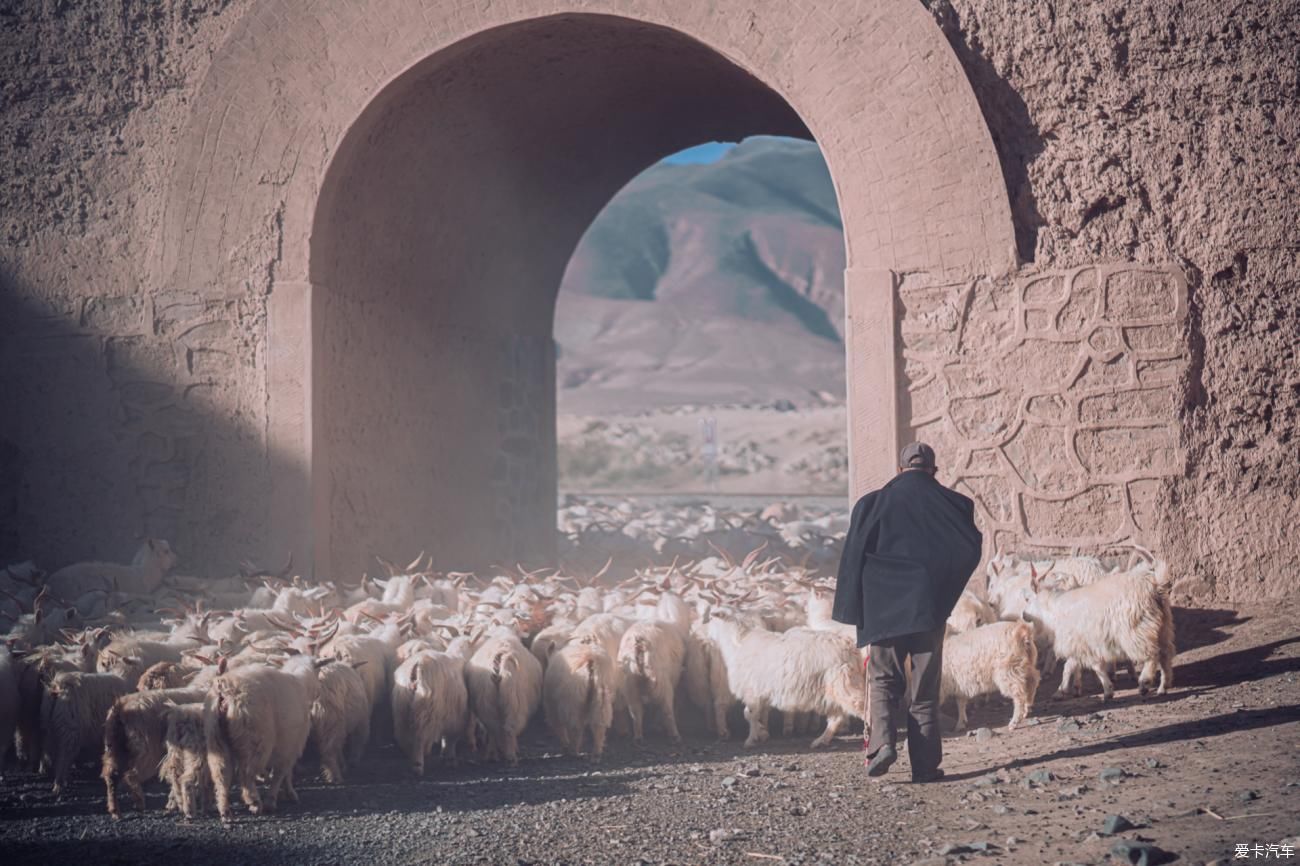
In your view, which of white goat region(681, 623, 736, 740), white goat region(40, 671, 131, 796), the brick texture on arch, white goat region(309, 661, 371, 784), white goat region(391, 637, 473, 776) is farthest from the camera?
the brick texture on arch

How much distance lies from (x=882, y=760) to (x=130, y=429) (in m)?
6.61

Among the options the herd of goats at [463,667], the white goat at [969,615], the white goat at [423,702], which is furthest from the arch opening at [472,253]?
the white goat at [969,615]

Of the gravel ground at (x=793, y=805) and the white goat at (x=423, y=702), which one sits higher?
the white goat at (x=423, y=702)

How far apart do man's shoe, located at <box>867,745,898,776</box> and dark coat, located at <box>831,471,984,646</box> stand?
509 millimetres

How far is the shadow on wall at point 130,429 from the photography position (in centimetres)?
966

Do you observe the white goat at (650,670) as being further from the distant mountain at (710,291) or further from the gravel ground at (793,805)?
the distant mountain at (710,291)

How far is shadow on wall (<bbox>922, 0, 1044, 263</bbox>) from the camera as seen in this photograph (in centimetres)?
878

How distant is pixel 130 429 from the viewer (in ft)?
32.3

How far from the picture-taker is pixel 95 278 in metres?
10.0

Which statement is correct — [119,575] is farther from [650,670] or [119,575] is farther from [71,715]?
[650,670]

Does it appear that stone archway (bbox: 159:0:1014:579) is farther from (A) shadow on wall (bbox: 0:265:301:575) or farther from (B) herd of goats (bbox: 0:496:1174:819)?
(B) herd of goats (bbox: 0:496:1174:819)

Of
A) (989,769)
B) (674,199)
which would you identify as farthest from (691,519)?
(674,199)

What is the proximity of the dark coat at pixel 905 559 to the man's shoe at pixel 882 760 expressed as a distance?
20.0 inches

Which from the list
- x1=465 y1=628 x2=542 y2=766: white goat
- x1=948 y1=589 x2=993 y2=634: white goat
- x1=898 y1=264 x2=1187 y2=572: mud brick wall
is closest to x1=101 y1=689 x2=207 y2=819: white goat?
x1=465 y1=628 x2=542 y2=766: white goat
